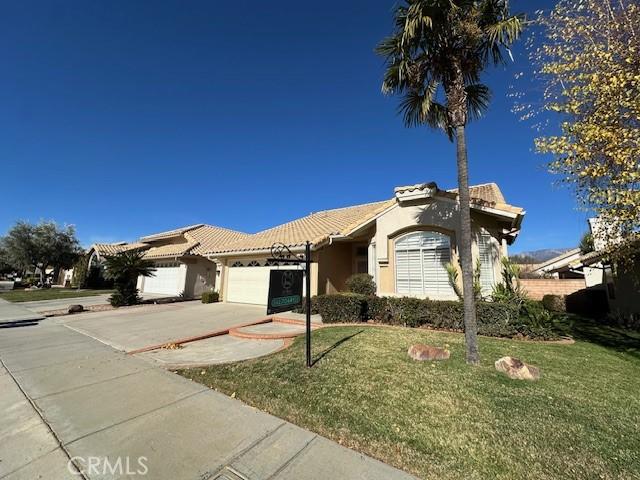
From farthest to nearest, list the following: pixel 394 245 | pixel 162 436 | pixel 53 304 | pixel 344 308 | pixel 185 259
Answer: pixel 185 259 < pixel 53 304 < pixel 394 245 < pixel 344 308 < pixel 162 436

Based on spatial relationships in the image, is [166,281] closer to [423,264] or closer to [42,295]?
[42,295]

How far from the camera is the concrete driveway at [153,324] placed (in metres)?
9.17

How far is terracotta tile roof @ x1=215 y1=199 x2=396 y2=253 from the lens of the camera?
13.7 metres

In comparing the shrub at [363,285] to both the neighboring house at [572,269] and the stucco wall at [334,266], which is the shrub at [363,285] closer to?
the stucco wall at [334,266]

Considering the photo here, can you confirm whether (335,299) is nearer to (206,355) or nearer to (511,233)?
(206,355)

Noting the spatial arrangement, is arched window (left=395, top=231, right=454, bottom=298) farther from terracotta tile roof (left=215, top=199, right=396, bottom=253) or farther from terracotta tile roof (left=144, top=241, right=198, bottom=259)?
terracotta tile roof (left=144, top=241, right=198, bottom=259)

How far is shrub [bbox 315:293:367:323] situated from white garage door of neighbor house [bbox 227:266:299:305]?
19.1 ft

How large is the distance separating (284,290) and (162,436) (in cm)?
313

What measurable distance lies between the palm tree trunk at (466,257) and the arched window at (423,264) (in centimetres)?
467

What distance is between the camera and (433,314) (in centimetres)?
966

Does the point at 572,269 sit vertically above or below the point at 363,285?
above

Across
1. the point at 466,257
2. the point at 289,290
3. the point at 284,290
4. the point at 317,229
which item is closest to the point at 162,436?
the point at 284,290

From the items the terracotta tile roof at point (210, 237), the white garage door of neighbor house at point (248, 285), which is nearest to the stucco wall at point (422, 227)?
the white garage door of neighbor house at point (248, 285)

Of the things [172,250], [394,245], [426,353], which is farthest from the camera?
[172,250]
